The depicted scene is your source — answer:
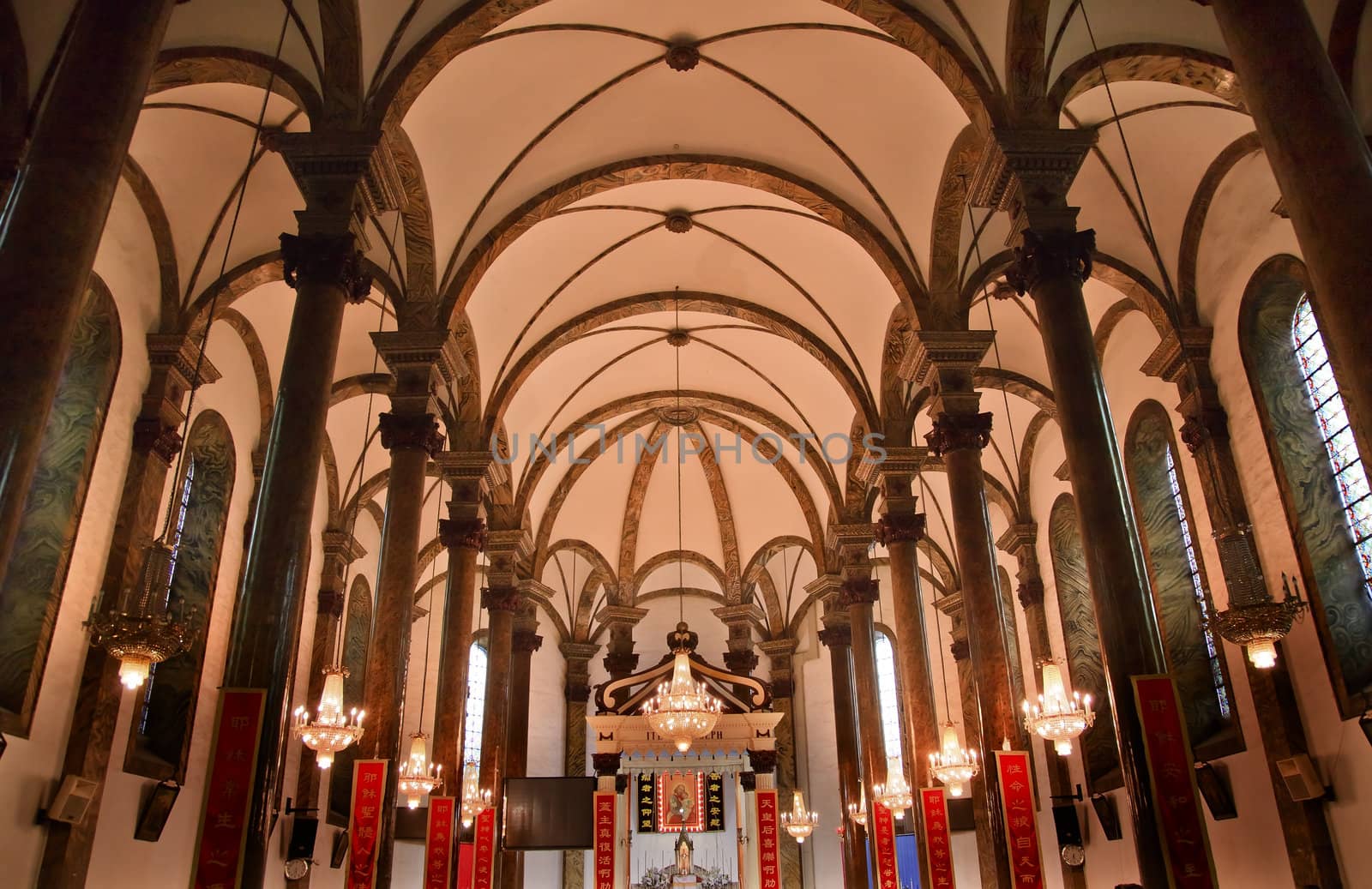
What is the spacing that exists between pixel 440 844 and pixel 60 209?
9.31 m

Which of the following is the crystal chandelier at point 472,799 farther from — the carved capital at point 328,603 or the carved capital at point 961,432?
the carved capital at point 961,432

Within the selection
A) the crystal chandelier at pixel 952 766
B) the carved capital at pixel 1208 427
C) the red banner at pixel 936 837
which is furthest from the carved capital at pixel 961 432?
the red banner at pixel 936 837

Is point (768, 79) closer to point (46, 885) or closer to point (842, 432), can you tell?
point (842, 432)

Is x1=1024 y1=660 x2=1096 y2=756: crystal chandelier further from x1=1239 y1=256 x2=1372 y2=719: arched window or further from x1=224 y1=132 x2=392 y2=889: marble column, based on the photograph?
x1=224 y1=132 x2=392 y2=889: marble column

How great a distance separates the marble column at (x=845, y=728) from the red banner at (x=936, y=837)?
17.1 ft

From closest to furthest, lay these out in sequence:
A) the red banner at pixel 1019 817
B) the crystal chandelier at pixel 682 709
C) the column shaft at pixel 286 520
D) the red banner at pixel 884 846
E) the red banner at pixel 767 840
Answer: the column shaft at pixel 286 520 < the red banner at pixel 1019 817 < the red banner at pixel 884 846 < the crystal chandelier at pixel 682 709 < the red banner at pixel 767 840

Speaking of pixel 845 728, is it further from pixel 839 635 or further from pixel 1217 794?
pixel 1217 794

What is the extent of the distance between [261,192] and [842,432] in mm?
10058

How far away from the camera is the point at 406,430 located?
34.3ft

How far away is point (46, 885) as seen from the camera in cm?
830

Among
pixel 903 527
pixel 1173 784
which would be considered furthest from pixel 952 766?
pixel 1173 784

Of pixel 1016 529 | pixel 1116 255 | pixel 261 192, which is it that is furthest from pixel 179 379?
pixel 1016 529

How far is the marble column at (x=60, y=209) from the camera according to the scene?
3947 mm

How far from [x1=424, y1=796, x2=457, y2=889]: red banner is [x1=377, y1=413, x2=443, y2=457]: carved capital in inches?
169
